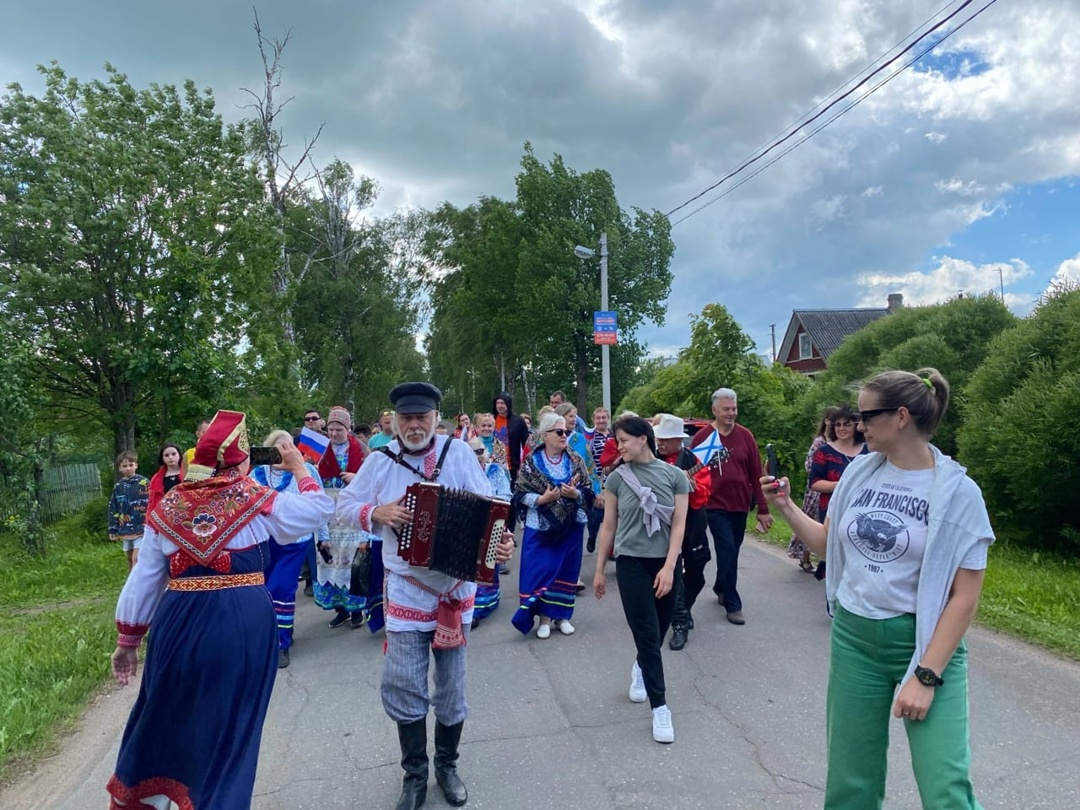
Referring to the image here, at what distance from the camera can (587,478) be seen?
21.2ft

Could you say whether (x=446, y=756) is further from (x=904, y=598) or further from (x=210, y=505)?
(x=904, y=598)

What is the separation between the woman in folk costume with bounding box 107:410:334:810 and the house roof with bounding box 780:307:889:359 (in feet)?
127

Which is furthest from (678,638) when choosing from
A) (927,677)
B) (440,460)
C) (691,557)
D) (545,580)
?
(927,677)

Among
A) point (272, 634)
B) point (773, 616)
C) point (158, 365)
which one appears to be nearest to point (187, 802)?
point (272, 634)

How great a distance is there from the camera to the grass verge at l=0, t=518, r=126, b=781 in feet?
14.9

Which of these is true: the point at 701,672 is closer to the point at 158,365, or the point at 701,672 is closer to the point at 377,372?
the point at 158,365

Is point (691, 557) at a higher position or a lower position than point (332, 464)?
lower

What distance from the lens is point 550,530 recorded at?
620cm

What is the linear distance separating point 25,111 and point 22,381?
5983 mm

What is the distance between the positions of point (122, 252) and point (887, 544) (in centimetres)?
1516

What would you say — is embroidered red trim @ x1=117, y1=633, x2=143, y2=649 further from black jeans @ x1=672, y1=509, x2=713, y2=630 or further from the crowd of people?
black jeans @ x1=672, y1=509, x2=713, y2=630

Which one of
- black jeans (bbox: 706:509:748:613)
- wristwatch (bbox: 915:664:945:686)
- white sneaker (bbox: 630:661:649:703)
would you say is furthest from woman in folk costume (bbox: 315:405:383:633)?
wristwatch (bbox: 915:664:945:686)

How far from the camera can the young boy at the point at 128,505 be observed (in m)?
8.85

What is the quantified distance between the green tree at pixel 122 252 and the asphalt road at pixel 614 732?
31.4 feet
